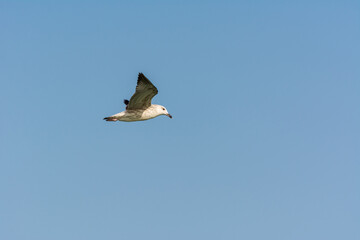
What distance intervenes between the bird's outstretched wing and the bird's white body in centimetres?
24

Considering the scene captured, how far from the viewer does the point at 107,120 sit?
1128 inches

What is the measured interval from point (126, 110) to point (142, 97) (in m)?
1.49

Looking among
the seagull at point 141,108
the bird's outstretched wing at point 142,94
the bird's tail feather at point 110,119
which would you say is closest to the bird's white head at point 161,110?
the seagull at point 141,108

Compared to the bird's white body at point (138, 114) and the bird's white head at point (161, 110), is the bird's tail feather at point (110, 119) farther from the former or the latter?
the bird's white head at point (161, 110)

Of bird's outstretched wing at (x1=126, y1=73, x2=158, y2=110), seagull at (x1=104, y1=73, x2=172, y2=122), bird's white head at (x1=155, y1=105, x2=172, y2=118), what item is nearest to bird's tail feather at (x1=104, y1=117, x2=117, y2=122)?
seagull at (x1=104, y1=73, x2=172, y2=122)

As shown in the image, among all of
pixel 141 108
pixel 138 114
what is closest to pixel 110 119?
pixel 138 114

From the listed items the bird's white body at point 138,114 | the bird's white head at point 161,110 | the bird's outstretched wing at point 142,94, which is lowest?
the bird's white body at point 138,114

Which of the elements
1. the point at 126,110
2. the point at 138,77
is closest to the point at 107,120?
the point at 126,110

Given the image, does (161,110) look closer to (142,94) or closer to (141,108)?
(141,108)

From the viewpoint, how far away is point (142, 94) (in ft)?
91.2

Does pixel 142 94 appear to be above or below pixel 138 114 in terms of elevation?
above

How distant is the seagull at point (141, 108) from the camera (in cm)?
2753

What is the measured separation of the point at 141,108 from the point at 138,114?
0.37 m

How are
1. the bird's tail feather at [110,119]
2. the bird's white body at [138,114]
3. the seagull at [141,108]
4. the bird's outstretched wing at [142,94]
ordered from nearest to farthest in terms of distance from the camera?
1. the bird's outstretched wing at [142,94]
2. the seagull at [141,108]
3. the bird's tail feather at [110,119]
4. the bird's white body at [138,114]
